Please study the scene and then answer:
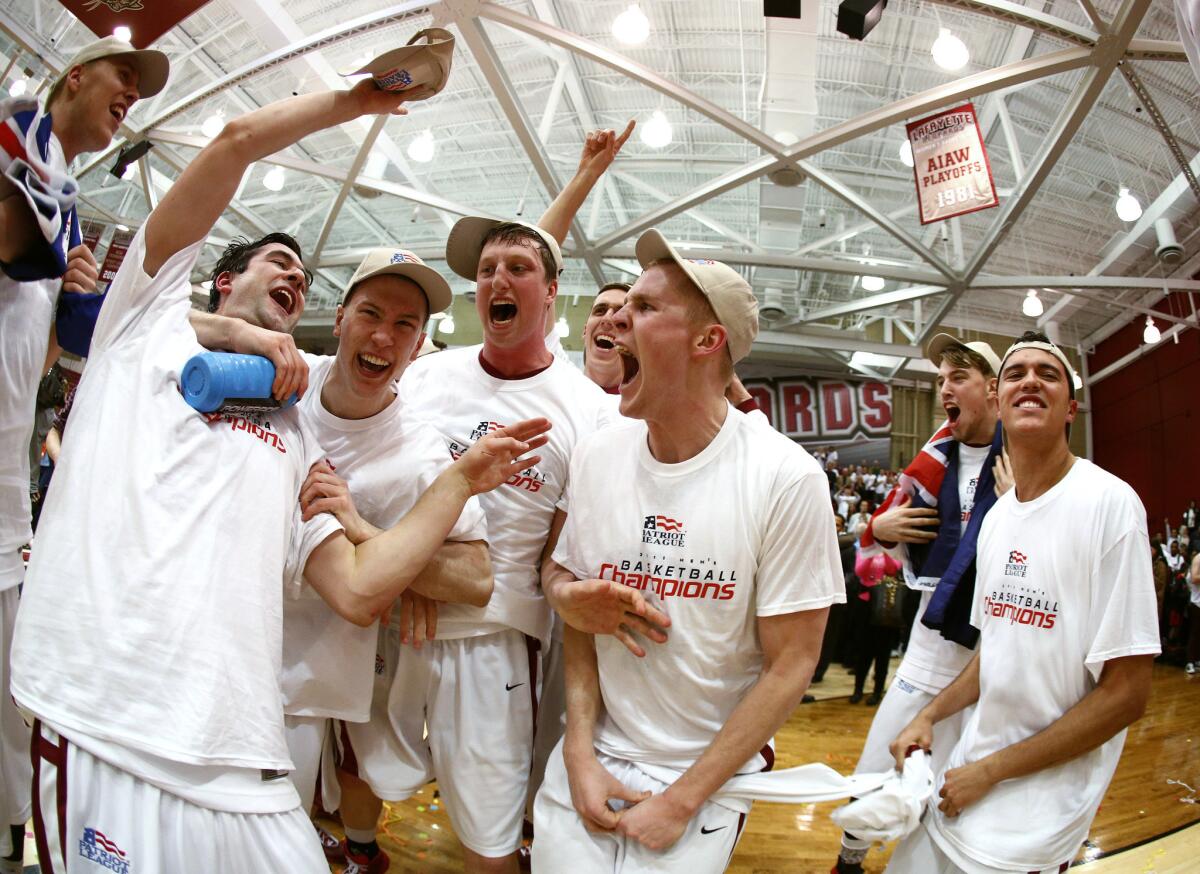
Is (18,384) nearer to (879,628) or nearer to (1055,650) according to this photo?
(1055,650)

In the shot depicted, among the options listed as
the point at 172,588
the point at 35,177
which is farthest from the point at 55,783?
the point at 35,177

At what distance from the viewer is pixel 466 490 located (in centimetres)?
210

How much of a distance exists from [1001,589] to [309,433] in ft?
7.10

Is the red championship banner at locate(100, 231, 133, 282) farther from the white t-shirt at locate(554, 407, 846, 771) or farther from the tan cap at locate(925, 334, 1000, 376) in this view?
the white t-shirt at locate(554, 407, 846, 771)

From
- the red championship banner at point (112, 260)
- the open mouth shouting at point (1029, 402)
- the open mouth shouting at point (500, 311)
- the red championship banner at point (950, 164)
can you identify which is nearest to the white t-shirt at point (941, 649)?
the open mouth shouting at point (1029, 402)

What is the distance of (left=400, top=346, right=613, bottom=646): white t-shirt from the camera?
2.56 meters

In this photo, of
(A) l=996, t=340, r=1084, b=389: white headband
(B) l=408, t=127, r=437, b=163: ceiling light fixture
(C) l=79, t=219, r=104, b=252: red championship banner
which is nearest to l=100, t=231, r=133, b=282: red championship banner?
(C) l=79, t=219, r=104, b=252: red championship banner

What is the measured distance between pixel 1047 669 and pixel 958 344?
1760 mm

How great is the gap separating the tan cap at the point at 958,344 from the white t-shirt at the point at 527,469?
71.1 inches

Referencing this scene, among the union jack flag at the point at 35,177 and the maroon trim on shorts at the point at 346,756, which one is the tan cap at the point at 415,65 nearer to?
the union jack flag at the point at 35,177

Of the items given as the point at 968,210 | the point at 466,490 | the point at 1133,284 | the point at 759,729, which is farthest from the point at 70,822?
the point at 1133,284

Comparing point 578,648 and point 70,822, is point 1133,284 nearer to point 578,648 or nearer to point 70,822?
point 578,648

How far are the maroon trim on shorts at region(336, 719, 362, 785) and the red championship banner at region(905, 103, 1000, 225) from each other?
27.4 feet

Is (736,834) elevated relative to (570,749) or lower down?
lower down
